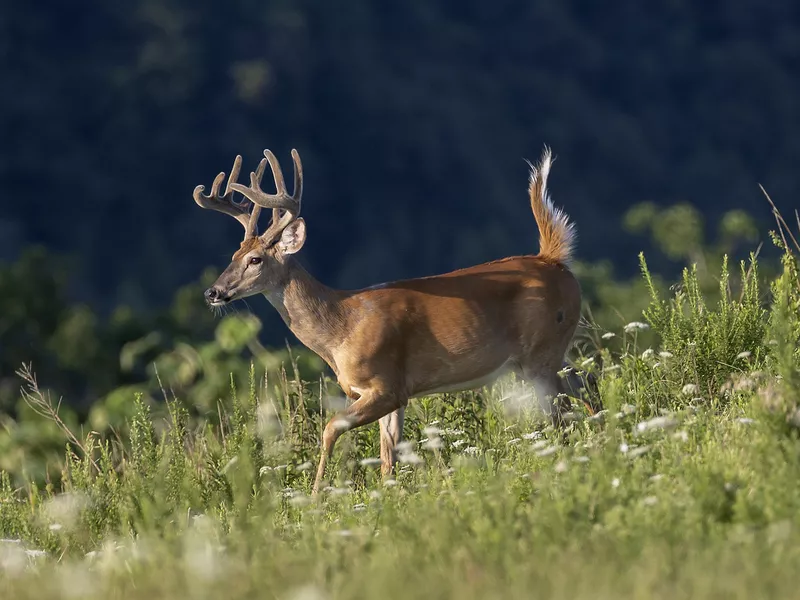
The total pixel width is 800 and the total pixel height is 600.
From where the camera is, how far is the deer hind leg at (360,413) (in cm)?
730

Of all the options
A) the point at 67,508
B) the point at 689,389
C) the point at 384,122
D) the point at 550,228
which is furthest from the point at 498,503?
the point at 384,122

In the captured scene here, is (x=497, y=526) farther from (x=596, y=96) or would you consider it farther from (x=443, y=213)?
(x=596, y=96)

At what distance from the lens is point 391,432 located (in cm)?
780

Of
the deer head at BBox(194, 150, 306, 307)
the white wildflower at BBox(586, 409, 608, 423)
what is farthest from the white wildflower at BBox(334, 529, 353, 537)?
the deer head at BBox(194, 150, 306, 307)

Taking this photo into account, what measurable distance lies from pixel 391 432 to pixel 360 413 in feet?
1.32

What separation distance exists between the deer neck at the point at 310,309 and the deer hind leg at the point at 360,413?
1.43ft

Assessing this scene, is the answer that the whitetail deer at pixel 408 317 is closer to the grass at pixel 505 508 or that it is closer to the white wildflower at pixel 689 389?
the grass at pixel 505 508

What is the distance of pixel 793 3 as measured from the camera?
11650cm

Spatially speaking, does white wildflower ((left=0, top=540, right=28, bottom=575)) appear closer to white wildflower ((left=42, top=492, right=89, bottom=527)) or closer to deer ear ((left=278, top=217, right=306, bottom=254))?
white wildflower ((left=42, top=492, right=89, bottom=527))

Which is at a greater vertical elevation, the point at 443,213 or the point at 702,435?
the point at 702,435

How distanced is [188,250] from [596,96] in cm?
3682

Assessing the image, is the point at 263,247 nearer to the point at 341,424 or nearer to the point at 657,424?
the point at 341,424

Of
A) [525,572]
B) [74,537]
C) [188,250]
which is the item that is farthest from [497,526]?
[188,250]

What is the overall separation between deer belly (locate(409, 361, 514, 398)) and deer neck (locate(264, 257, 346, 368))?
20.9 inches
